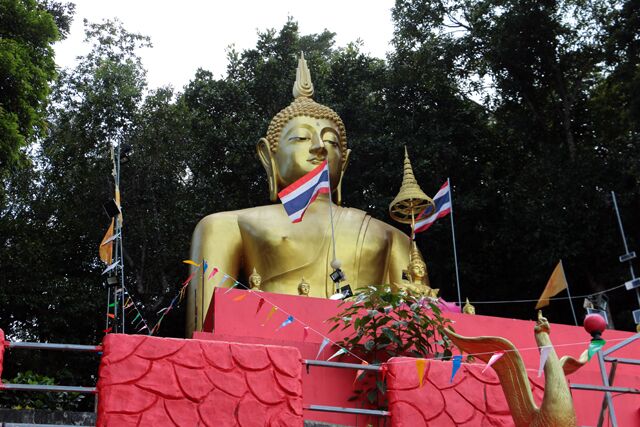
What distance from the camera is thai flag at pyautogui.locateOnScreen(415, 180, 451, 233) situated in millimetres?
9413

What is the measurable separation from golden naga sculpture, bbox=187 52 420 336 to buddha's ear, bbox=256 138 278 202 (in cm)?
1

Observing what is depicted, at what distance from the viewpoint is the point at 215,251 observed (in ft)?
32.3

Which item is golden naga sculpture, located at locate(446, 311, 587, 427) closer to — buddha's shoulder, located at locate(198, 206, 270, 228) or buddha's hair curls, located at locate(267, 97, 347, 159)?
buddha's shoulder, located at locate(198, 206, 270, 228)

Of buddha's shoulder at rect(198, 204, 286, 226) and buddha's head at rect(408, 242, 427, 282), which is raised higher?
buddha's shoulder at rect(198, 204, 286, 226)

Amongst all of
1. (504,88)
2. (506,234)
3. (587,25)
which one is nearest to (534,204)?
(506,234)

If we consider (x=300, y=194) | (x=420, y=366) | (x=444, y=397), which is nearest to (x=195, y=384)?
(x=420, y=366)

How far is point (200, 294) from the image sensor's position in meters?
9.45

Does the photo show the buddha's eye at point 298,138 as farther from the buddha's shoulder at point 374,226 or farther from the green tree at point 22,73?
the green tree at point 22,73

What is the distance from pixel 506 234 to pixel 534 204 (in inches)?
25.3

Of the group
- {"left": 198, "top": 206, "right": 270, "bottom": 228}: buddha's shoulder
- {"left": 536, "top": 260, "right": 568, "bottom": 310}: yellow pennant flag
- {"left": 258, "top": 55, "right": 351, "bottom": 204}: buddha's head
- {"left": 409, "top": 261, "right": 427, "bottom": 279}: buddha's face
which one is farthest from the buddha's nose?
A: {"left": 536, "top": 260, "right": 568, "bottom": 310}: yellow pennant flag

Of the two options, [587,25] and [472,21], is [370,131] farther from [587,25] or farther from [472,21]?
[587,25]

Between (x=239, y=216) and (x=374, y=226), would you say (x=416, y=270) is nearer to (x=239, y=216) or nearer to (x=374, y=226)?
(x=374, y=226)

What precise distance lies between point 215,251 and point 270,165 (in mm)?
Result: 1506

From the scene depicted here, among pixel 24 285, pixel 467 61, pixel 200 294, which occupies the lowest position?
pixel 200 294
